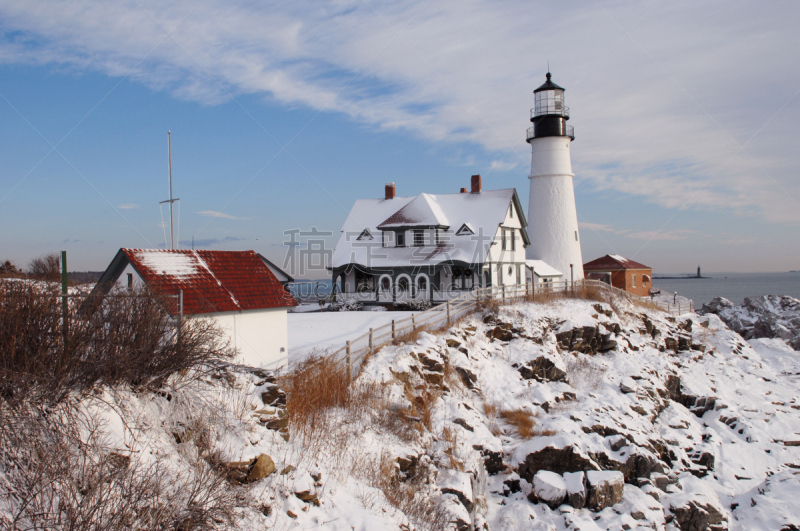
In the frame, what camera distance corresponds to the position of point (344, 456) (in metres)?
8.98

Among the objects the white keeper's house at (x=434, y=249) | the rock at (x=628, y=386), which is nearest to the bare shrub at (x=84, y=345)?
the rock at (x=628, y=386)

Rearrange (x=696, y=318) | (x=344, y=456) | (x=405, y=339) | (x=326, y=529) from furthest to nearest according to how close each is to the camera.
Answer: 1. (x=696, y=318)
2. (x=405, y=339)
3. (x=344, y=456)
4. (x=326, y=529)

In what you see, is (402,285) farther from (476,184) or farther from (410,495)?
(410,495)

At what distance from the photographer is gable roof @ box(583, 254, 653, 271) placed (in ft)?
156

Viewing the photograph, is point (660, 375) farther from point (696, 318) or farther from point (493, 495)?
point (696, 318)

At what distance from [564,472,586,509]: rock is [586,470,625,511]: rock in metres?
0.13

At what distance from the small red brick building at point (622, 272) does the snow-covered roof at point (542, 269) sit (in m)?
12.8

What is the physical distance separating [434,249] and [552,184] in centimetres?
984

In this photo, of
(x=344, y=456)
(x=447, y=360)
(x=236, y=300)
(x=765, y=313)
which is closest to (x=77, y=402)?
(x=344, y=456)

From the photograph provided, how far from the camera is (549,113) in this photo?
3444cm

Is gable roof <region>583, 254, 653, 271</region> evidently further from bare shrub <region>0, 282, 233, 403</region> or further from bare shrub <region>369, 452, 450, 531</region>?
bare shrub <region>0, 282, 233, 403</region>

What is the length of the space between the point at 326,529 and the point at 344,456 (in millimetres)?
2082

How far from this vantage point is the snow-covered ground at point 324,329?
16.9 meters

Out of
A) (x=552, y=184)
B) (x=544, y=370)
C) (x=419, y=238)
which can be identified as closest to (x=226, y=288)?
(x=544, y=370)
